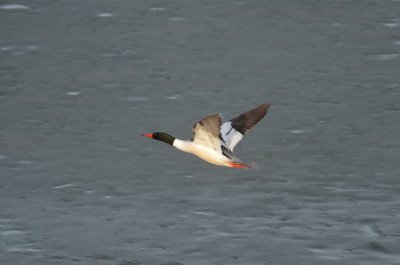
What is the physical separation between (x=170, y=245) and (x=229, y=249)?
2.02 feet

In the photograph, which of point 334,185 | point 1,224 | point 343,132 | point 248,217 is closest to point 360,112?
point 343,132

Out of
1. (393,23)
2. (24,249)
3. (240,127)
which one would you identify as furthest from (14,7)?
(240,127)

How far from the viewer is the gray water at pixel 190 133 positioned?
39.1 feet

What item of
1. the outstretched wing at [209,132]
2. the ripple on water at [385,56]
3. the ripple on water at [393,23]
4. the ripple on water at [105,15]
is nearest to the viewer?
the outstretched wing at [209,132]

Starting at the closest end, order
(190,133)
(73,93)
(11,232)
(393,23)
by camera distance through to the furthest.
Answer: (11,232), (190,133), (73,93), (393,23)

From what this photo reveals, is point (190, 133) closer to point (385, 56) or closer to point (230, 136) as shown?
point (230, 136)

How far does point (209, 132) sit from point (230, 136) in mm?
768

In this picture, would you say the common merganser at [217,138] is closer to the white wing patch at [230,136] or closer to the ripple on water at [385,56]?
the white wing patch at [230,136]

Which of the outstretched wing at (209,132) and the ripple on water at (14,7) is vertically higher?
the ripple on water at (14,7)

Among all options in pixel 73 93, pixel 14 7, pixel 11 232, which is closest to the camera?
pixel 11 232

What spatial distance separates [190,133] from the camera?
46.8ft

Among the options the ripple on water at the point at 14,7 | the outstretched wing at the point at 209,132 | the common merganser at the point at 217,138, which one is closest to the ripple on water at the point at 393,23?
the ripple on water at the point at 14,7

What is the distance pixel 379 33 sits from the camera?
672 inches

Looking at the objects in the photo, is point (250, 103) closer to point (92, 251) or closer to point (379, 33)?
point (379, 33)
